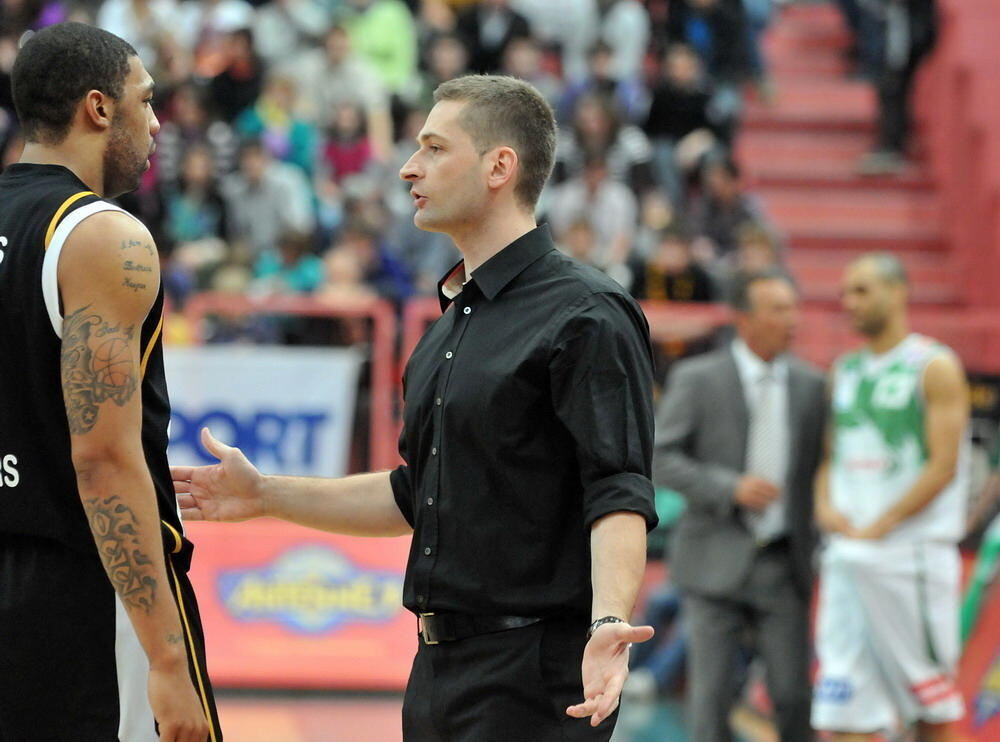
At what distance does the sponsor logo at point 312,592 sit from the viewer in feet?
32.6

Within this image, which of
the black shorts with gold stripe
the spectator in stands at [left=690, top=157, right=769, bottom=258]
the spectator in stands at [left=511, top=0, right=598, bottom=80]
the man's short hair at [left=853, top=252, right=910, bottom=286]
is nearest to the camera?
the black shorts with gold stripe

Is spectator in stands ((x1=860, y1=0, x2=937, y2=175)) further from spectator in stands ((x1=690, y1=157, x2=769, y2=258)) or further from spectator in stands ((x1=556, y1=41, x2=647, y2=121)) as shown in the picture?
spectator in stands ((x1=690, y1=157, x2=769, y2=258))

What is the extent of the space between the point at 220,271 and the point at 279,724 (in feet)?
14.5

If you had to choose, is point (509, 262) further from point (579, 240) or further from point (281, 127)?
point (281, 127)

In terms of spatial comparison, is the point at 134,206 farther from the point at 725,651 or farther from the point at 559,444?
the point at 559,444

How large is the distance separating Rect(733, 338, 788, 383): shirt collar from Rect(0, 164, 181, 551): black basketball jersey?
14.0 ft

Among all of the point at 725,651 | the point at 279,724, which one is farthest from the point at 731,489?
the point at 279,724

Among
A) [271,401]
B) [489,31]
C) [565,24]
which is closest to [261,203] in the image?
[489,31]

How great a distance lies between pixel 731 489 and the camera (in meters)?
7.23

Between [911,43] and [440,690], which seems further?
[911,43]

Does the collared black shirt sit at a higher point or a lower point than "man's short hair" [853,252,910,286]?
lower

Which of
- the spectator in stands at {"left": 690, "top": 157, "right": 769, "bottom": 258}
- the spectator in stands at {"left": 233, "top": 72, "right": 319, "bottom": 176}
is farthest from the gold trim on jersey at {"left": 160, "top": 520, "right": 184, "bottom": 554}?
the spectator in stands at {"left": 233, "top": 72, "right": 319, "bottom": 176}

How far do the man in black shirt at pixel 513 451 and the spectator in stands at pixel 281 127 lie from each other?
10346mm

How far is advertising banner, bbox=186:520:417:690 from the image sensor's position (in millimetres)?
9789
